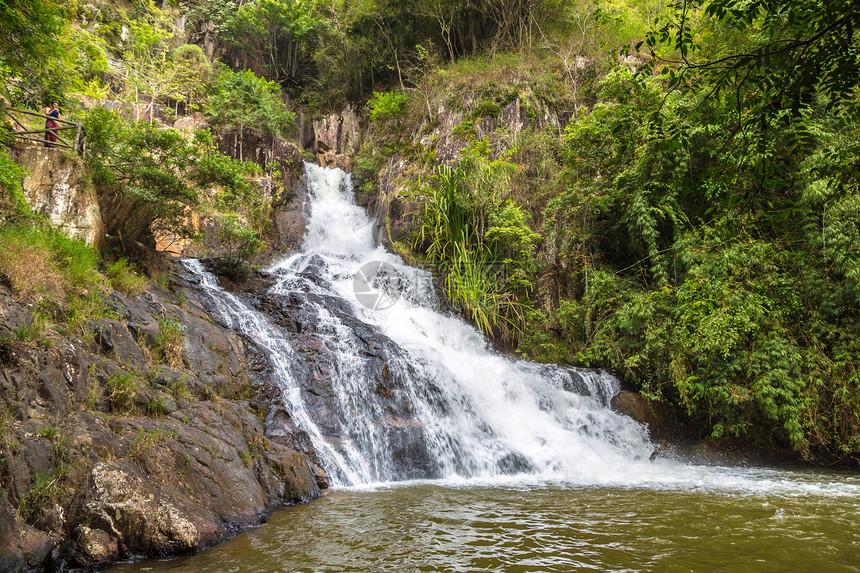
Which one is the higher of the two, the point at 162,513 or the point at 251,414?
the point at 251,414

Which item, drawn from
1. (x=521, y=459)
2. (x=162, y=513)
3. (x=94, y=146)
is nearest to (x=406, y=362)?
(x=521, y=459)

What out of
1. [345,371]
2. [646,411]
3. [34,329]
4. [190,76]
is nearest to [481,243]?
[646,411]

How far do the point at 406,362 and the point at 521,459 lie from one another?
2597 mm

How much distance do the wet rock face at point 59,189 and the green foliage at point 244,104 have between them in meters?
10.4

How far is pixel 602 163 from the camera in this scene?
1053 cm

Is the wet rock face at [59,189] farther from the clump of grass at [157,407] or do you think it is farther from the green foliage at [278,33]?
the green foliage at [278,33]

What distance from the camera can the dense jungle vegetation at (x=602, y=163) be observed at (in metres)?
2.97

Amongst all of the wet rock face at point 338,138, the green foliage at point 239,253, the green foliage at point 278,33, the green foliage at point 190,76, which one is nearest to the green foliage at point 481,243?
the green foliage at point 239,253

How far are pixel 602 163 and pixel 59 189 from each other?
10207mm

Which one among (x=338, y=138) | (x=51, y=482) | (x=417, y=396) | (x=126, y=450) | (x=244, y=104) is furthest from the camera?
(x=338, y=138)

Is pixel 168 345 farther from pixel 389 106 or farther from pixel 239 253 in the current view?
pixel 389 106

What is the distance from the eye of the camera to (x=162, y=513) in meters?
3.65

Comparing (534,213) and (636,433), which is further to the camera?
(534,213)

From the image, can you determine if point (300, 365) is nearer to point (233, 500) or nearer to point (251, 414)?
point (251, 414)
